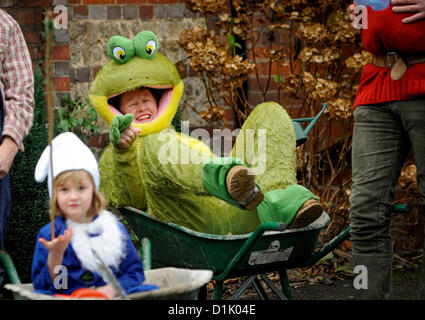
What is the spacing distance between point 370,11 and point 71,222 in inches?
59.0

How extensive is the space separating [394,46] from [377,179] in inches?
21.5

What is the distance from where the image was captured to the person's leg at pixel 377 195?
8.95 feet

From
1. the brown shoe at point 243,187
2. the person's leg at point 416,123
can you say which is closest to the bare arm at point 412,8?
the person's leg at point 416,123

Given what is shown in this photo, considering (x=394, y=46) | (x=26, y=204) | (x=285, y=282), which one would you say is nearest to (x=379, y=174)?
(x=394, y=46)

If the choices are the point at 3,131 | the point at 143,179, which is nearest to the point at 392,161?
the point at 143,179

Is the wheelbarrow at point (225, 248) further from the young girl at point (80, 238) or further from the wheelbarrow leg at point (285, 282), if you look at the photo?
the young girl at point (80, 238)

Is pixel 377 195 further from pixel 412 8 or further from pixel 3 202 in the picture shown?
pixel 3 202

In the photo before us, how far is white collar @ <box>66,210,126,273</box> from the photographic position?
2.08 meters

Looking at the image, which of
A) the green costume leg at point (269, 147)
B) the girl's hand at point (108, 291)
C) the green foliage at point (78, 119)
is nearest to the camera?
the girl's hand at point (108, 291)

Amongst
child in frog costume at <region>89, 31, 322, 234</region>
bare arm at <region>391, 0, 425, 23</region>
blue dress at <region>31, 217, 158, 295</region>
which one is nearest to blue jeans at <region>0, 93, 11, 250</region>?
child in frog costume at <region>89, 31, 322, 234</region>

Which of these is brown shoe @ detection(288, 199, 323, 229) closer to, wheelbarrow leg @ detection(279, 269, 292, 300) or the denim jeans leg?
the denim jeans leg

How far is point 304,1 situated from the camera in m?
4.40

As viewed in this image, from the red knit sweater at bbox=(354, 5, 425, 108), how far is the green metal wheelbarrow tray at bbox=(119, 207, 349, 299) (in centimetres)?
64

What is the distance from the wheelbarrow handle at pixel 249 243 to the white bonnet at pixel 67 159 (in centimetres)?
68
